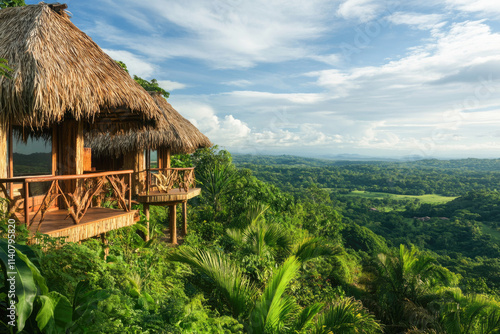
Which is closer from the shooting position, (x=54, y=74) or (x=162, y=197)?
(x=54, y=74)

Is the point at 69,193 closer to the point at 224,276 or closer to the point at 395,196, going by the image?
the point at 224,276

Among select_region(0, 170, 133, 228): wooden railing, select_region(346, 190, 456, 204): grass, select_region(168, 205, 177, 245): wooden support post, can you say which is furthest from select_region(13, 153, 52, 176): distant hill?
select_region(346, 190, 456, 204): grass

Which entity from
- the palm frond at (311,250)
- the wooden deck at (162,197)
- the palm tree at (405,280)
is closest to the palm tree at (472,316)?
the palm tree at (405,280)

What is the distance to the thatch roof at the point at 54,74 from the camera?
387cm

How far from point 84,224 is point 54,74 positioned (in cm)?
210

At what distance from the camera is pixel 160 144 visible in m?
8.99

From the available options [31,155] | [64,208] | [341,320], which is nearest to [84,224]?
[64,208]

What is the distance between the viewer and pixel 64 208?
529cm

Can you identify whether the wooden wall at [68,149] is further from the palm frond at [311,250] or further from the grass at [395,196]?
the grass at [395,196]

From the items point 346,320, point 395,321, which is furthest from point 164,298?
point 395,321

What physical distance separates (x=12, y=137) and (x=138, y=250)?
2.85m

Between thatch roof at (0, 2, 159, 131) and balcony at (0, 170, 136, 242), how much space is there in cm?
93

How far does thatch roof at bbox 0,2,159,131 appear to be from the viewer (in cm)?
387

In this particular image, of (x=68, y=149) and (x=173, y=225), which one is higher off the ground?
(x=68, y=149)
